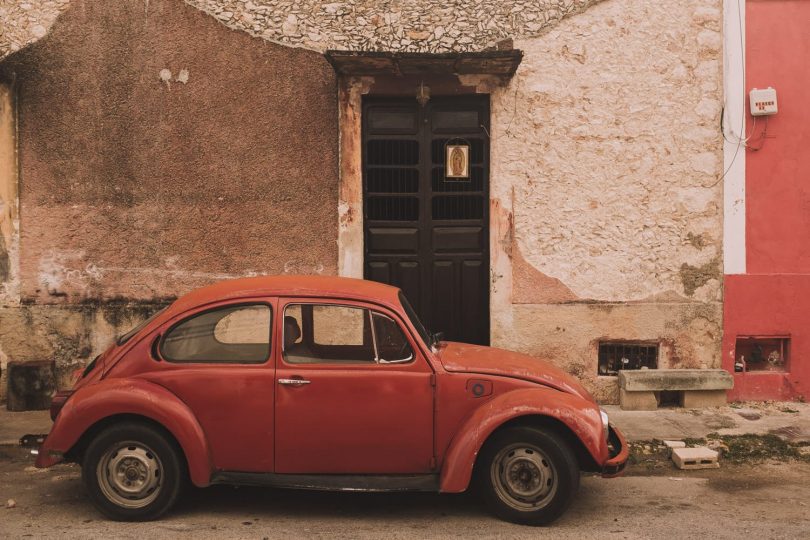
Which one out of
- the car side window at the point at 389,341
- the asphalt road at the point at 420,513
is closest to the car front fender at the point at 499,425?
the asphalt road at the point at 420,513

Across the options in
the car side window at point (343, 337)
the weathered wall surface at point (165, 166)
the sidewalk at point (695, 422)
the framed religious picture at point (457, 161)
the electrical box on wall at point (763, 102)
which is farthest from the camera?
the framed religious picture at point (457, 161)

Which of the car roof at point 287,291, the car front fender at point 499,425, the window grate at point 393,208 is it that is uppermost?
the window grate at point 393,208

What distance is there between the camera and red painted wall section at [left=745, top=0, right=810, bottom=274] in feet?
26.1

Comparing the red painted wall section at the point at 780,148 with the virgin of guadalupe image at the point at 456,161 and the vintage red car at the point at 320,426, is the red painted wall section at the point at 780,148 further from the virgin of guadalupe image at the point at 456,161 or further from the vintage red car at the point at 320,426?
the vintage red car at the point at 320,426

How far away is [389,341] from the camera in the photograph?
486cm

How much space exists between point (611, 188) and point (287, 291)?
4465 millimetres

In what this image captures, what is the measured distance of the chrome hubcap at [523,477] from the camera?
15.4ft

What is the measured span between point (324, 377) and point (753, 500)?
10.6ft

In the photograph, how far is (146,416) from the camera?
4.68 metres

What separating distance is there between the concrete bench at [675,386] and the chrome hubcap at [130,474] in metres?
4.98

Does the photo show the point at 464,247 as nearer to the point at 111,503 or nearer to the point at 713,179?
the point at 713,179

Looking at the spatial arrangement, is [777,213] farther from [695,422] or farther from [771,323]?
[695,422]

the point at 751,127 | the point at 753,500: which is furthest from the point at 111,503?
the point at 751,127

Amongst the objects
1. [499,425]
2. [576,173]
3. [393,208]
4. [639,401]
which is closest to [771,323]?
[639,401]
